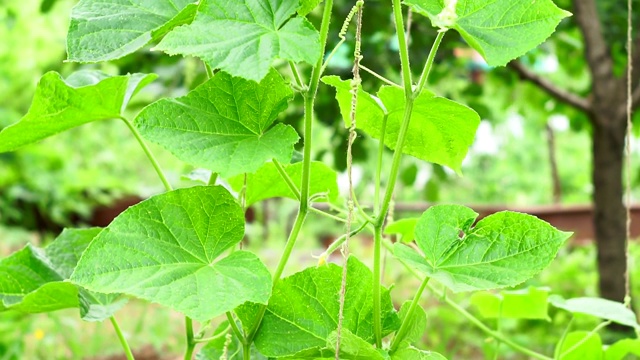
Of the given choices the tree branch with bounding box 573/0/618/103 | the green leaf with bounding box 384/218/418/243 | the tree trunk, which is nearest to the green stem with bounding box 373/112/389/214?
the green leaf with bounding box 384/218/418/243

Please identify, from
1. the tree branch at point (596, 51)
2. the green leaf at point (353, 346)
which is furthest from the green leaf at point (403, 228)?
the tree branch at point (596, 51)

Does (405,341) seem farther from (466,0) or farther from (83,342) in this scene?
(83,342)

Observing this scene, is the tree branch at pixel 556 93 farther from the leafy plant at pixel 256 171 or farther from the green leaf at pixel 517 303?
the leafy plant at pixel 256 171

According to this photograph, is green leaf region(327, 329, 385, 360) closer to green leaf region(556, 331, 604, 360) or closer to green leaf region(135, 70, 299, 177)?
green leaf region(135, 70, 299, 177)

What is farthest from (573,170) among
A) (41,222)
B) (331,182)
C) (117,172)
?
(331,182)

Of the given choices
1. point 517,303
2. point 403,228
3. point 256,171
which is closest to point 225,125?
point 256,171

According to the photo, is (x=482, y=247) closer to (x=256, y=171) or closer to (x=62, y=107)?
(x=256, y=171)

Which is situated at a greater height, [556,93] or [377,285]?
[377,285]
